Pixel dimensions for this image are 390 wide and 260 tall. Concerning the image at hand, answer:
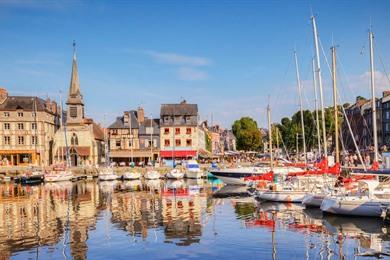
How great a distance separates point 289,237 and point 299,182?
50.4 ft

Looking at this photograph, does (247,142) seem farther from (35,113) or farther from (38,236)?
(38,236)

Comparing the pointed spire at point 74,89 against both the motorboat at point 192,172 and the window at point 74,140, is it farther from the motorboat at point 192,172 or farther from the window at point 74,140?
the motorboat at point 192,172

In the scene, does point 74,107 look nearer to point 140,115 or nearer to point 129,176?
point 140,115

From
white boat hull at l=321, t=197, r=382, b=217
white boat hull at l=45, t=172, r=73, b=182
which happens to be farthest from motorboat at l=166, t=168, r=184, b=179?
white boat hull at l=321, t=197, r=382, b=217

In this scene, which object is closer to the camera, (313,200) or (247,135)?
(313,200)

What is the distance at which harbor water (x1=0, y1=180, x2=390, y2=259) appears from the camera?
19.7m

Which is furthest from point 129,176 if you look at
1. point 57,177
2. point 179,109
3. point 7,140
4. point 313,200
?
point 313,200

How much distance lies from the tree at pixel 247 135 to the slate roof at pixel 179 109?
92.3 ft

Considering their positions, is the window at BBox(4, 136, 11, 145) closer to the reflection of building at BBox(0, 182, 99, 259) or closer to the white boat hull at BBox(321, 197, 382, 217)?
the reflection of building at BBox(0, 182, 99, 259)

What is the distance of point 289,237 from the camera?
22656mm

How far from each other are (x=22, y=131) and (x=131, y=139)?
20320mm

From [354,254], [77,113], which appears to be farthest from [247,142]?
[354,254]

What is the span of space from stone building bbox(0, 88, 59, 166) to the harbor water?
45909 millimetres

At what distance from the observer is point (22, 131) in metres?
81.9
